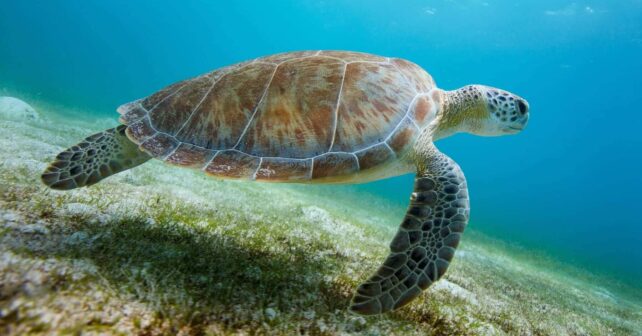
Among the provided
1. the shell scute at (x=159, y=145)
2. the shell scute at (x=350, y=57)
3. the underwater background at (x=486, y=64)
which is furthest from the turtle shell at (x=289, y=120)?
the underwater background at (x=486, y=64)

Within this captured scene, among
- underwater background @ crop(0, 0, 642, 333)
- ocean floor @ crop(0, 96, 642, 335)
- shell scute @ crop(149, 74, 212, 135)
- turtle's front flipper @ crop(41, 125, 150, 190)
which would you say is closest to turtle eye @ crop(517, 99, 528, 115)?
→ ocean floor @ crop(0, 96, 642, 335)

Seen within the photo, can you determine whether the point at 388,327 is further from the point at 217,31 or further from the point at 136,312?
the point at 217,31

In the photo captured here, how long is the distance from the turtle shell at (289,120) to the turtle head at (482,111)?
933mm

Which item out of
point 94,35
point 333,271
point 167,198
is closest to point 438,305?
point 333,271

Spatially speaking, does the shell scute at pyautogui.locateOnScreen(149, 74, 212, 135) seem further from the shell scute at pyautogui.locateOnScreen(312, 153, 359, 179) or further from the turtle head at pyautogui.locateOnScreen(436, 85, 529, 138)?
the turtle head at pyautogui.locateOnScreen(436, 85, 529, 138)

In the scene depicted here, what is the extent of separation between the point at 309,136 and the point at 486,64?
96177 millimetres

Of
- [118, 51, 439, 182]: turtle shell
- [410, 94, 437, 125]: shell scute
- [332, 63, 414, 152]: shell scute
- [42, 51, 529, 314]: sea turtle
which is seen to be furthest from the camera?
[410, 94, 437, 125]: shell scute

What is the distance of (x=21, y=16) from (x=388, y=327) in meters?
149

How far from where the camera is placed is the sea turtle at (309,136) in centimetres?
329

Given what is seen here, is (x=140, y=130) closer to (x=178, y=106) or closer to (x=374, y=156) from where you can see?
(x=178, y=106)

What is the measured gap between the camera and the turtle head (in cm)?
494

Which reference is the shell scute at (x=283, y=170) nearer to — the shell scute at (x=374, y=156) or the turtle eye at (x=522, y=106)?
the shell scute at (x=374, y=156)

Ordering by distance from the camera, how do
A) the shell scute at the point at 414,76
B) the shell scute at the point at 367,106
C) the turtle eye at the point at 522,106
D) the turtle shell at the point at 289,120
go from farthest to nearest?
the turtle eye at the point at 522,106 → the shell scute at the point at 414,76 → the shell scute at the point at 367,106 → the turtle shell at the point at 289,120

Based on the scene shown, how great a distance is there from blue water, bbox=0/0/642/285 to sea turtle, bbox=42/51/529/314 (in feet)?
65.2
